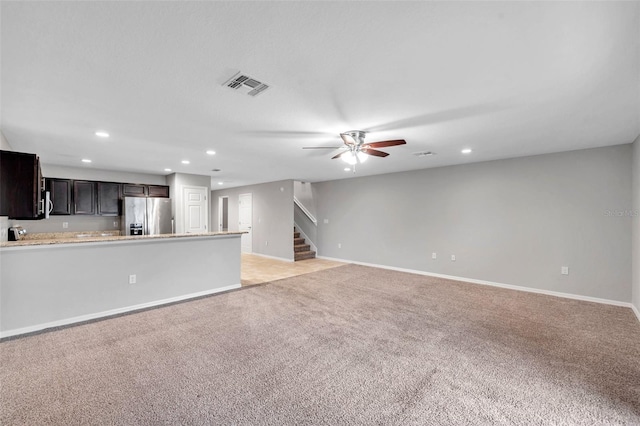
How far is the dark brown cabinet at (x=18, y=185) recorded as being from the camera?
9.17 ft

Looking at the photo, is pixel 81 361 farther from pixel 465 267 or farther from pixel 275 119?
pixel 465 267

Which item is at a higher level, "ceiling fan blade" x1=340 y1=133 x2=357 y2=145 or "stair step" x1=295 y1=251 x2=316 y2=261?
"ceiling fan blade" x1=340 y1=133 x2=357 y2=145

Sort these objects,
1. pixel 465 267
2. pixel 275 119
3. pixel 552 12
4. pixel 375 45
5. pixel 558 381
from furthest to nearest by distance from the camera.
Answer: pixel 465 267, pixel 275 119, pixel 558 381, pixel 375 45, pixel 552 12

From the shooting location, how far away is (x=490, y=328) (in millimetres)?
3174

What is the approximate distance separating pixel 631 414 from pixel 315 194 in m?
7.18

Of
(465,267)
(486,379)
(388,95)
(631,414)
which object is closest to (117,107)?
(388,95)

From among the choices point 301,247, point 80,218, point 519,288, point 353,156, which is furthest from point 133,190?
point 519,288

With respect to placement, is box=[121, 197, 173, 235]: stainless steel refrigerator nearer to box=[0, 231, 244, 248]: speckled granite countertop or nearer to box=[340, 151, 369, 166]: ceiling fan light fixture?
box=[0, 231, 244, 248]: speckled granite countertop

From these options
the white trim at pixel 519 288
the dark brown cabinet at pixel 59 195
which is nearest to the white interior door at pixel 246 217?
the white trim at pixel 519 288

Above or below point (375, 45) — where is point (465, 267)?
below

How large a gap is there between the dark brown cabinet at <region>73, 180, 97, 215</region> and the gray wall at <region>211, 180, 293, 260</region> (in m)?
4.06

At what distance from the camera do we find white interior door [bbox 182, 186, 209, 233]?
6.88 metres

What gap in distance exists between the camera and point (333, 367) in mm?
2346

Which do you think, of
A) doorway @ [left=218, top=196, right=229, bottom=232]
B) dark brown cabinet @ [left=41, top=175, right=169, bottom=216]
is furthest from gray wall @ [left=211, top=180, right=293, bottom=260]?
dark brown cabinet @ [left=41, top=175, right=169, bottom=216]
